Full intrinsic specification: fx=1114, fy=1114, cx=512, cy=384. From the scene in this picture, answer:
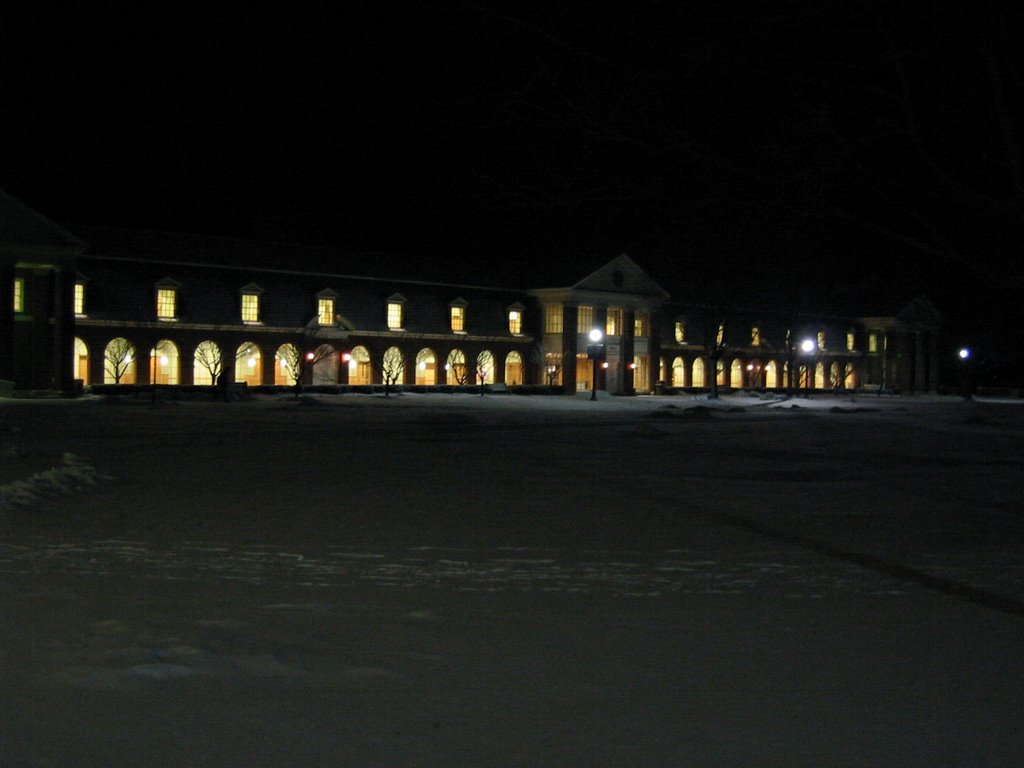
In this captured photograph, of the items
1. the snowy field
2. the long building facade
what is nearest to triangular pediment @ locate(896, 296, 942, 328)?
the long building facade

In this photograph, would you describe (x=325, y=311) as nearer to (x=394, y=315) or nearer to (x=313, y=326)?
(x=313, y=326)

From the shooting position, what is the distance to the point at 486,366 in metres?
75.6

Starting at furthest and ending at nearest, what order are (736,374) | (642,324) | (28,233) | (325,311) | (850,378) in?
1. (850,378)
2. (736,374)
3. (642,324)
4. (325,311)
5. (28,233)

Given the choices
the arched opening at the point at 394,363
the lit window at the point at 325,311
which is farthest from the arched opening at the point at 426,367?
the lit window at the point at 325,311

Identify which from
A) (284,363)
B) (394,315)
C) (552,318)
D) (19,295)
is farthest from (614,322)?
(19,295)

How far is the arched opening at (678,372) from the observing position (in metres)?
86.4

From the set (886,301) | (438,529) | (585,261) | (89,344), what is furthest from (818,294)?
(438,529)

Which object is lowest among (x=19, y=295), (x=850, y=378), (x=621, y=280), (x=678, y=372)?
(x=850, y=378)

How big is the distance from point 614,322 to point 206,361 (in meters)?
29.7

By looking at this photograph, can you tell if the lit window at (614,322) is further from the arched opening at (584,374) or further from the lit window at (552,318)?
the lit window at (552,318)

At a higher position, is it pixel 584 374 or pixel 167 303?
pixel 167 303

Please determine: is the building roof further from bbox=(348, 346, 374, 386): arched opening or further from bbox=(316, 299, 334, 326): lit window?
bbox=(348, 346, 374, 386): arched opening

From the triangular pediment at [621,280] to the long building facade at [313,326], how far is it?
10cm

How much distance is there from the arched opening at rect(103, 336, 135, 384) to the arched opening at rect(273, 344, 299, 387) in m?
8.69
